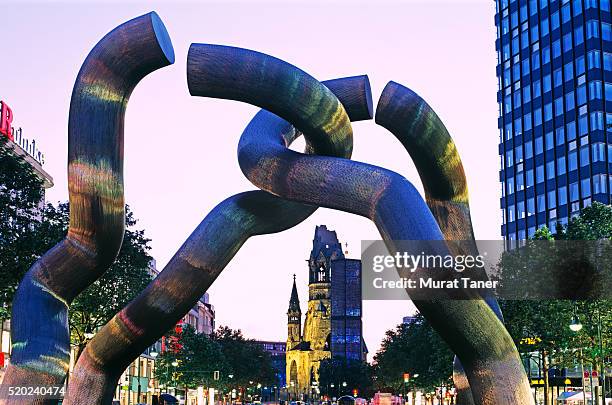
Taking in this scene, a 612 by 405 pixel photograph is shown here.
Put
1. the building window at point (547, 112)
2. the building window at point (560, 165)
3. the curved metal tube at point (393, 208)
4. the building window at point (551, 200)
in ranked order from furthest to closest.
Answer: the building window at point (547, 112) < the building window at point (551, 200) < the building window at point (560, 165) < the curved metal tube at point (393, 208)

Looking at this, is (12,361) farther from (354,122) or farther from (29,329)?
(354,122)

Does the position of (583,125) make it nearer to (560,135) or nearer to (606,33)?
(560,135)

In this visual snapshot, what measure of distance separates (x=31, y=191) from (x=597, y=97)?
7512cm

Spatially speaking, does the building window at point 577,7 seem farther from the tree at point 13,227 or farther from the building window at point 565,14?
the tree at point 13,227

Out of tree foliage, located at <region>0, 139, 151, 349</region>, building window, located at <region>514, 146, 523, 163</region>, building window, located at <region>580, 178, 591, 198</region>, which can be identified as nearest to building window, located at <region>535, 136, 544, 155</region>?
building window, located at <region>514, 146, 523, 163</region>

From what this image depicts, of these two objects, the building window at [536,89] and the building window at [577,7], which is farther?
the building window at [536,89]

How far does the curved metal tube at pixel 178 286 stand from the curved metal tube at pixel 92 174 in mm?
1397

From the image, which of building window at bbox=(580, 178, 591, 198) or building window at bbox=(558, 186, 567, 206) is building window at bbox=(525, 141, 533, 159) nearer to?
building window at bbox=(558, 186, 567, 206)

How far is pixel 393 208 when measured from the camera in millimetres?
16656

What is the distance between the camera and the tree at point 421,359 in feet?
213

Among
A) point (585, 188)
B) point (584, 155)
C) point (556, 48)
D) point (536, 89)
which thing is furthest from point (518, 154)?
point (585, 188)

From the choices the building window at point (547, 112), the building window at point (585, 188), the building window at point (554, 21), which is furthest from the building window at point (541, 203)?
the building window at point (554, 21)

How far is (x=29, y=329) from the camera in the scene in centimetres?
1775

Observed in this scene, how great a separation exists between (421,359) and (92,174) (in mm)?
73901
